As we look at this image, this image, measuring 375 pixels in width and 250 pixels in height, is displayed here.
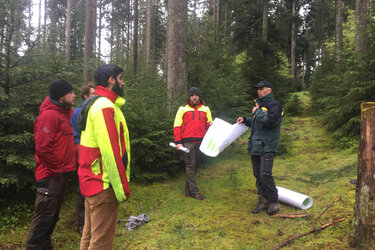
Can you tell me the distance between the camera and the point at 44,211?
3.11 metres

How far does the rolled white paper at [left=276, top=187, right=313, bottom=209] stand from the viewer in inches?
176

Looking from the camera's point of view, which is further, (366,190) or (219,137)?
(219,137)

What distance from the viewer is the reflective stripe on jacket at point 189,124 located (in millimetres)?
5332

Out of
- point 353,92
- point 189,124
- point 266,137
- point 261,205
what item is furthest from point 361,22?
point 261,205

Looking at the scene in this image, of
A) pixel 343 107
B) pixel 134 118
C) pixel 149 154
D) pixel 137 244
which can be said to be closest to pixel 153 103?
pixel 134 118

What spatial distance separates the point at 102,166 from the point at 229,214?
2.79m

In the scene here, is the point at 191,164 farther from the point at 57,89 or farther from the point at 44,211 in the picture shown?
A: the point at 57,89

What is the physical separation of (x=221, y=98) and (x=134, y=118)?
11.2 ft

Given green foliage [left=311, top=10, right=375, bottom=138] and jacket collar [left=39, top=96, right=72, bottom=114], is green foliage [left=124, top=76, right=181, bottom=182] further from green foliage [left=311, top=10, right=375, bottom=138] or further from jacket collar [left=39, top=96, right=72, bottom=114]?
green foliage [left=311, top=10, right=375, bottom=138]

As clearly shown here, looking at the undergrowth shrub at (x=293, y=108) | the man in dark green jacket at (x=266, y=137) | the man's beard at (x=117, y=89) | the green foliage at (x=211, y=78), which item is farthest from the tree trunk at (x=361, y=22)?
the man's beard at (x=117, y=89)

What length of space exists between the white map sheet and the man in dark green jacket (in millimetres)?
355

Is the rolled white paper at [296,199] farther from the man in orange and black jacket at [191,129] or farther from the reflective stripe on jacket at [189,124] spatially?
the reflective stripe on jacket at [189,124]

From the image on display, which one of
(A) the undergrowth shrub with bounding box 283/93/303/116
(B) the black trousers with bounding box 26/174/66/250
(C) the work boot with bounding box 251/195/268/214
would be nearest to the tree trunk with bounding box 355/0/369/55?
(A) the undergrowth shrub with bounding box 283/93/303/116

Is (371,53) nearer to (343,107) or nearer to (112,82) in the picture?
(343,107)
